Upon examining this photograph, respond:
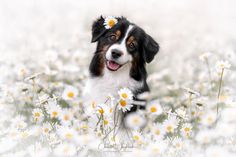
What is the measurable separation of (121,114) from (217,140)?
1.40 m

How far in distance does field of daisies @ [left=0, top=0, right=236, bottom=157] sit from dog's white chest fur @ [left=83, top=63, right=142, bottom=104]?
15cm

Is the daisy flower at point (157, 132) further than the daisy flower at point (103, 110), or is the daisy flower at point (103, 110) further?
the daisy flower at point (157, 132)

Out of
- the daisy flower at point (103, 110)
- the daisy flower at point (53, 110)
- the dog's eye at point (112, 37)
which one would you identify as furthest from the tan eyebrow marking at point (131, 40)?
the daisy flower at point (103, 110)

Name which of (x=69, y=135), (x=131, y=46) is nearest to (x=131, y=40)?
(x=131, y=46)

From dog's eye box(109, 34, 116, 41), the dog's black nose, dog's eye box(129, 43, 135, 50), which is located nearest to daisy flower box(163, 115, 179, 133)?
the dog's black nose

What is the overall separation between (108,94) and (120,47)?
1.54 ft

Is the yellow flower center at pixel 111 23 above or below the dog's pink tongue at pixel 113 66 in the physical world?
above

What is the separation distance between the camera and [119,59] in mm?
4914

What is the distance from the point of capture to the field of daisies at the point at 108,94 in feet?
12.3

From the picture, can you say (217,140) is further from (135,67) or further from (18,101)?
(18,101)

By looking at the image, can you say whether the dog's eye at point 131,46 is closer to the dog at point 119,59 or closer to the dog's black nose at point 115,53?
the dog at point 119,59

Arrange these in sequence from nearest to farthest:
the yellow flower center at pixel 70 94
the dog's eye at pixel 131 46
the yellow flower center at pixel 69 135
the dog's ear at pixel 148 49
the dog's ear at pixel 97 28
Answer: the yellow flower center at pixel 69 135 < the yellow flower center at pixel 70 94 < the dog's eye at pixel 131 46 < the dog's ear at pixel 148 49 < the dog's ear at pixel 97 28

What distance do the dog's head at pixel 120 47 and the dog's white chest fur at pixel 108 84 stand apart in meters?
0.05

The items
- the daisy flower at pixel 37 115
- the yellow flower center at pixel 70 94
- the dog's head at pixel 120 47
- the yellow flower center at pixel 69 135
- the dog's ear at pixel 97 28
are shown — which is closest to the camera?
the yellow flower center at pixel 69 135
